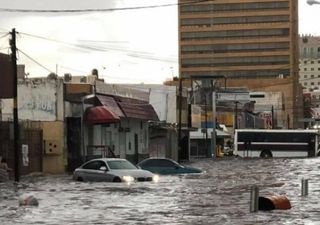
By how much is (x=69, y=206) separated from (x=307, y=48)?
7231 inches

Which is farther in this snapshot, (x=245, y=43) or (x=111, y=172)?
(x=245, y=43)

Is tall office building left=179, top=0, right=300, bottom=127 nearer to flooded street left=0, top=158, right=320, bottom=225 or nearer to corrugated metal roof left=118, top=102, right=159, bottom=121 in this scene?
corrugated metal roof left=118, top=102, right=159, bottom=121

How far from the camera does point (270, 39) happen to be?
141m

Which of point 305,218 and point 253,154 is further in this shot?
point 253,154

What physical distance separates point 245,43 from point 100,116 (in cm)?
10828

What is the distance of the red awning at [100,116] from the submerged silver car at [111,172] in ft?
42.3

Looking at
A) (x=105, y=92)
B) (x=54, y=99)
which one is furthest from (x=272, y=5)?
(x=54, y=99)

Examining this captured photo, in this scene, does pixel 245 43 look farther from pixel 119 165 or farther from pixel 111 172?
pixel 111 172

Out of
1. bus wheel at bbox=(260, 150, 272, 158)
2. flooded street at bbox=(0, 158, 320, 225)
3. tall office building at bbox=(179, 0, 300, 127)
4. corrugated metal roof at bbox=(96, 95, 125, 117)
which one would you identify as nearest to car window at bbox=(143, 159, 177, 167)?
flooded street at bbox=(0, 158, 320, 225)

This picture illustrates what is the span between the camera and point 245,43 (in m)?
151

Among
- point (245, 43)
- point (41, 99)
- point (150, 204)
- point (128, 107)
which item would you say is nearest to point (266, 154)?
point (128, 107)

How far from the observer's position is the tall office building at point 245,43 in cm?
12194

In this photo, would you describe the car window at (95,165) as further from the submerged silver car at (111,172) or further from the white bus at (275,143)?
the white bus at (275,143)

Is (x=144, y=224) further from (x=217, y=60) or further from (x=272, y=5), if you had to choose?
(x=217, y=60)
